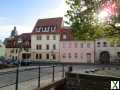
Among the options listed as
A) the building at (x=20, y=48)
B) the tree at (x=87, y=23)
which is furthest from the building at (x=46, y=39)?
the tree at (x=87, y=23)

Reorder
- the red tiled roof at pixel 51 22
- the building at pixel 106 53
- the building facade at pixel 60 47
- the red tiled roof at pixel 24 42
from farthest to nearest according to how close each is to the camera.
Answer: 1. the red tiled roof at pixel 24 42
2. the red tiled roof at pixel 51 22
3. the building facade at pixel 60 47
4. the building at pixel 106 53

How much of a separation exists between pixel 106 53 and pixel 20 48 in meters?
24.6

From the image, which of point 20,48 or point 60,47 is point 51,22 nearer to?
point 60,47

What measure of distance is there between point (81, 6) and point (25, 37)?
69727 mm

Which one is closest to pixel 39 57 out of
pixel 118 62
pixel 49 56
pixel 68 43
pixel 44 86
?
pixel 49 56

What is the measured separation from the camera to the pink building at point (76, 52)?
72312 millimetres

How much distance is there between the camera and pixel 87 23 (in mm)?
20234

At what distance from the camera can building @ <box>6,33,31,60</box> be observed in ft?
272

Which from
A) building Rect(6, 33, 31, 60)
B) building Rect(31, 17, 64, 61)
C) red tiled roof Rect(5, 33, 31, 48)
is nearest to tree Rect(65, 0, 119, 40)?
building Rect(31, 17, 64, 61)

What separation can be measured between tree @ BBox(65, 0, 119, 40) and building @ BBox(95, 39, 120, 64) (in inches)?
1927

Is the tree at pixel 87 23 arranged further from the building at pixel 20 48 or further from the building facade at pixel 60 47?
the building at pixel 20 48

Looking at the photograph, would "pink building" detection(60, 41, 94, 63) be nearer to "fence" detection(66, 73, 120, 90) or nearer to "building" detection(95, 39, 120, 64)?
"building" detection(95, 39, 120, 64)

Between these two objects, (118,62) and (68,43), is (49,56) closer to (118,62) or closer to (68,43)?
(68,43)

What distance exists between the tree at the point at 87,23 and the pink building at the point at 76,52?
5125 cm
